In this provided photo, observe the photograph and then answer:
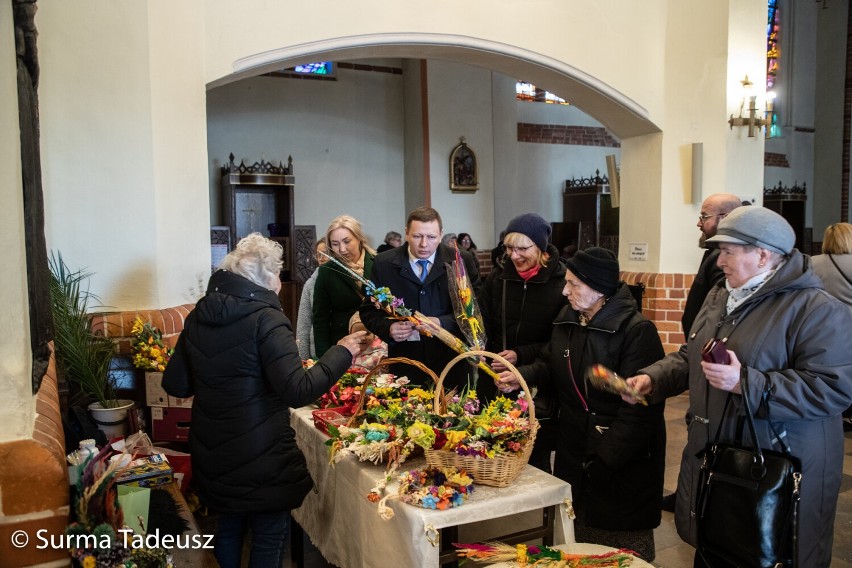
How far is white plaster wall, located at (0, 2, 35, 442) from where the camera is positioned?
173 centimetres

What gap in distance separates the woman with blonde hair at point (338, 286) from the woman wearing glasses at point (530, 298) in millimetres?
924

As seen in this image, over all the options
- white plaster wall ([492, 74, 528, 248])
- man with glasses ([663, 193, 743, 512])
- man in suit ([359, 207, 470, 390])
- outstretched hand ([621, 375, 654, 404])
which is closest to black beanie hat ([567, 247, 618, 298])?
outstretched hand ([621, 375, 654, 404])

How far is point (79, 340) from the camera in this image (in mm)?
A: 3729

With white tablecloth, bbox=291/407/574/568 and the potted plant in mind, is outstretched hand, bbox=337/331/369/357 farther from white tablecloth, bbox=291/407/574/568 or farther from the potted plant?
the potted plant

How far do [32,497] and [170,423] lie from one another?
7.71 feet

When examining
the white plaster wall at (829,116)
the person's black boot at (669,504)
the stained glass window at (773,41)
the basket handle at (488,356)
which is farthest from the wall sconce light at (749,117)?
the white plaster wall at (829,116)

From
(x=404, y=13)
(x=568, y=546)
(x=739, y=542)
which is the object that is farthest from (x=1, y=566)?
(x=404, y=13)

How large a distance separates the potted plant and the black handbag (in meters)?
3.01

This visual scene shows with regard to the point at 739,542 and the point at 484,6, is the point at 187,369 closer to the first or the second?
the point at 739,542

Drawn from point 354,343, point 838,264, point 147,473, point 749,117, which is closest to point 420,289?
point 354,343

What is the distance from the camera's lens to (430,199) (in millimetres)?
10906

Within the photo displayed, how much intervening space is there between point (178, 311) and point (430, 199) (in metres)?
6.84

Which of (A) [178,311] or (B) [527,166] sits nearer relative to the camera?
(A) [178,311]

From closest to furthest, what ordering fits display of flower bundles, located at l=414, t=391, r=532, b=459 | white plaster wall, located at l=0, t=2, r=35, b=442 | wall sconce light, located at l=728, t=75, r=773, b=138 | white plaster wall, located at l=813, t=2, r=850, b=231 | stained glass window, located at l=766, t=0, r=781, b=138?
white plaster wall, located at l=0, t=2, r=35, b=442 → display of flower bundles, located at l=414, t=391, r=532, b=459 → wall sconce light, located at l=728, t=75, r=773, b=138 → stained glass window, located at l=766, t=0, r=781, b=138 → white plaster wall, located at l=813, t=2, r=850, b=231
